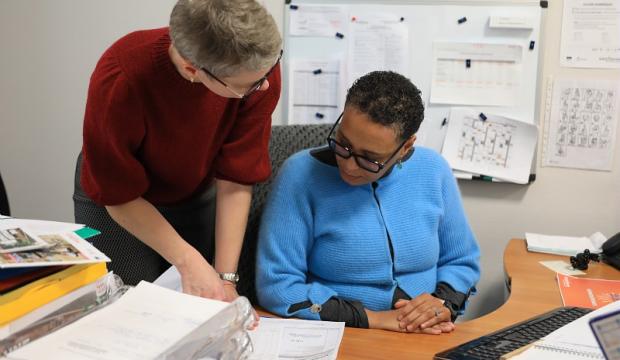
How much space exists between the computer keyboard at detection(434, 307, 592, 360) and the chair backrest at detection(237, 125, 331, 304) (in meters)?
0.66

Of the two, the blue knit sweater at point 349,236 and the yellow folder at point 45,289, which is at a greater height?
the yellow folder at point 45,289

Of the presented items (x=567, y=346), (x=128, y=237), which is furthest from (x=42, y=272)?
(x=567, y=346)

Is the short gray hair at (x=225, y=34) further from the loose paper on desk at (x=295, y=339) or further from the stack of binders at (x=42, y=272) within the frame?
the loose paper on desk at (x=295, y=339)

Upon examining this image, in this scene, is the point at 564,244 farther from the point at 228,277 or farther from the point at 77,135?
the point at 77,135

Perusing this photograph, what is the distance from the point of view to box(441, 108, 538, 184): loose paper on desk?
2238mm

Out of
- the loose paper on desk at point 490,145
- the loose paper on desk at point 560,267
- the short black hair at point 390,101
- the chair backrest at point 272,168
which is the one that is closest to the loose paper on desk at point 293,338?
the chair backrest at point 272,168

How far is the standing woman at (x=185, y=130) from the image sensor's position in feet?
3.32

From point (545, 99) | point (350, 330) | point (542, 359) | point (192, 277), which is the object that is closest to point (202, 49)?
point (192, 277)

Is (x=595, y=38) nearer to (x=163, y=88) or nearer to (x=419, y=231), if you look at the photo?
(x=419, y=231)

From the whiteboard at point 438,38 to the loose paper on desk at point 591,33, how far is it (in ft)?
0.32

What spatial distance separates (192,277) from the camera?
1254mm

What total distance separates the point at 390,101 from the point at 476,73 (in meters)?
0.99

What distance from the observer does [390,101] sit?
1.37 meters

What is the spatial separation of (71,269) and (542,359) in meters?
0.80
